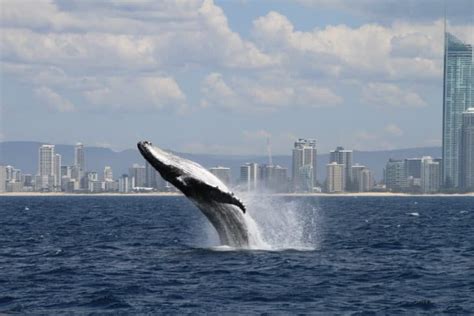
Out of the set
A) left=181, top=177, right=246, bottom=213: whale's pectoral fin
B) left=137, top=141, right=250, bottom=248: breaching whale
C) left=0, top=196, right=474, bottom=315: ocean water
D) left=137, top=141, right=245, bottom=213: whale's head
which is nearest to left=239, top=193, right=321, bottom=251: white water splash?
left=0, top=196, right=474, bottom=315: ocean water

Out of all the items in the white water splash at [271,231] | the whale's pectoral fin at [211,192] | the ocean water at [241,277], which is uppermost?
the whale's pectoral fin at [211,192]

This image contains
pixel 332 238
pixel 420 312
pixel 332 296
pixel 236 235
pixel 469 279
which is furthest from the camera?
pixel 332 238

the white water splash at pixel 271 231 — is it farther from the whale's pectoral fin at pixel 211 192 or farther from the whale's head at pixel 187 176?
the whale's head at pixel 187 176

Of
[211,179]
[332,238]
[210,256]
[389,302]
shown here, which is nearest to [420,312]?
[389,302]

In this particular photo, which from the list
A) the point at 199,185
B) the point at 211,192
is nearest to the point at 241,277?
the point at 211,192

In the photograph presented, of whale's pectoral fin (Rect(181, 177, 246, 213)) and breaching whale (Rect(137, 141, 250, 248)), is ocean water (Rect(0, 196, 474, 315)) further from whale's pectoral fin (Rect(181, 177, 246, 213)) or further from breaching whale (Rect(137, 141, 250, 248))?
whale's pectoral fin (Rect(181, 177, 246, 213))

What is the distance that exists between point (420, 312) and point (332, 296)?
2670 mm

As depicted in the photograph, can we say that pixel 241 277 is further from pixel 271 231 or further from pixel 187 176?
pixel 271 231

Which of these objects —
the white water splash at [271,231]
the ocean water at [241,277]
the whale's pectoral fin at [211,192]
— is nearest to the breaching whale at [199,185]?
the whale's pectoral fin at [211,192]

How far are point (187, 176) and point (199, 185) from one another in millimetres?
472

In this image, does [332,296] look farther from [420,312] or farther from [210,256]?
[210,256]

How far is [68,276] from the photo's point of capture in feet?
96.0

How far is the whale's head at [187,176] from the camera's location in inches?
1123

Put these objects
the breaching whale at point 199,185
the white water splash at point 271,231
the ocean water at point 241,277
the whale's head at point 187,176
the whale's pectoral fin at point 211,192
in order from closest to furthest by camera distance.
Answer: the ocean water at point 241,277, the whale's head at point 187,176, the breaching whale at point 199,185, the whale's pectoral fin at point 211,192, the white water splash at point 271,231
